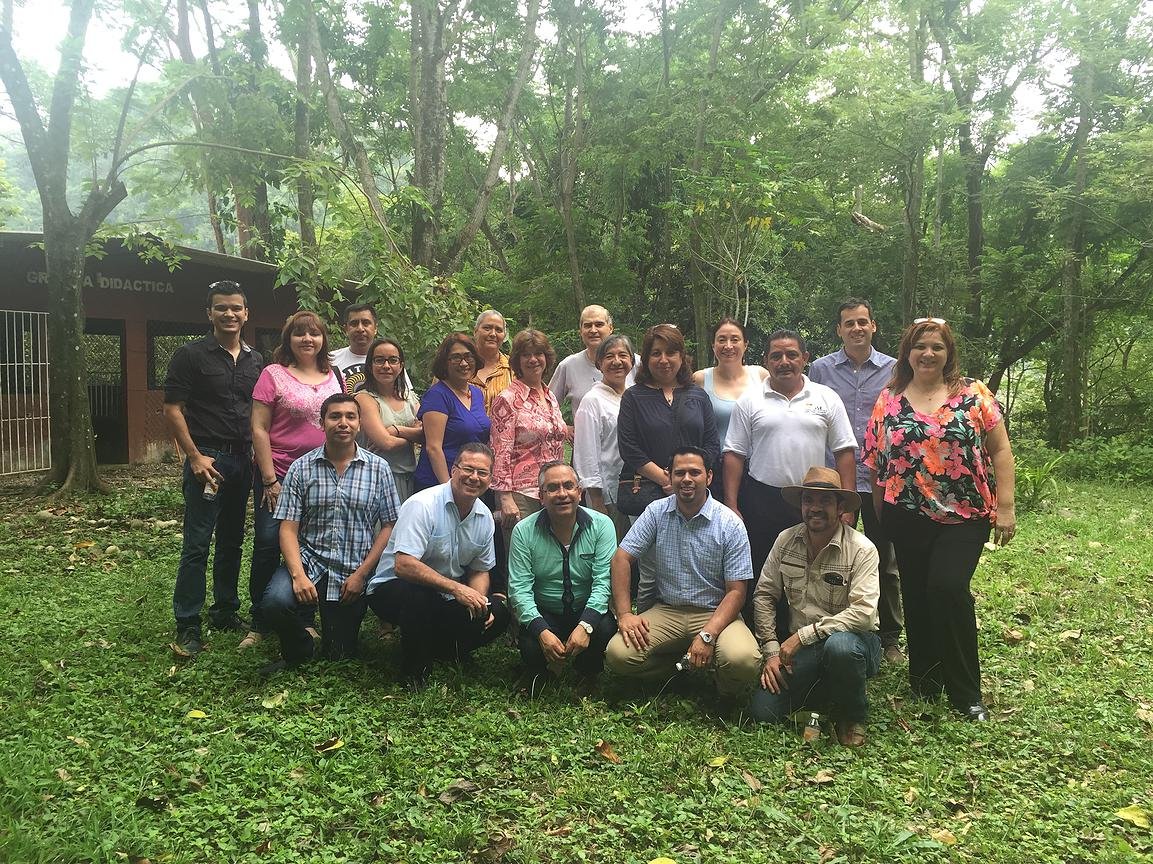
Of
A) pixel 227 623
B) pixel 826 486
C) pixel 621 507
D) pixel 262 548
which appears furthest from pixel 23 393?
pixel 826 486

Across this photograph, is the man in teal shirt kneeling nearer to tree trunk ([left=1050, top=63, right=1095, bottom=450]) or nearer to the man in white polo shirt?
the man in white polo shirt

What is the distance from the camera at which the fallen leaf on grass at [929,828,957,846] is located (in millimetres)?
2805

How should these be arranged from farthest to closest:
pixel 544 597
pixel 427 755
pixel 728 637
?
pixel 544 597
pixel 728 637
pixel 427 755

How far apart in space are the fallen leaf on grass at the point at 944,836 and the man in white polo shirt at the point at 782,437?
61.7 inches

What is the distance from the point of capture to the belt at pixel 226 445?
14.4 ft

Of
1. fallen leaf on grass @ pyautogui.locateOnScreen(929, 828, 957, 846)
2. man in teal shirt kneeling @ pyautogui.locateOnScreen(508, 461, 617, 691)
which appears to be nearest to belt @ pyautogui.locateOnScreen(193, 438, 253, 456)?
man in teal shirt kneeling @ pyautogui.locateOnScreen(508, 461, 617, 691)

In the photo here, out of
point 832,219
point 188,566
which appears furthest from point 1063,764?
point 832,219

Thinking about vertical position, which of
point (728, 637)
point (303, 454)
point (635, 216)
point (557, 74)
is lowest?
point (728, 637)

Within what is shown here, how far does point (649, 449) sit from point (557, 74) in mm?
12732

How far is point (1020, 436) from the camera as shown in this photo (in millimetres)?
17031

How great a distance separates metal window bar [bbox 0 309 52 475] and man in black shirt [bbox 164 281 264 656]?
8.39m

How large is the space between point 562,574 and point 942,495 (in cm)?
181

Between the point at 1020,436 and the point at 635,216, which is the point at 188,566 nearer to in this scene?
the point at 635,216

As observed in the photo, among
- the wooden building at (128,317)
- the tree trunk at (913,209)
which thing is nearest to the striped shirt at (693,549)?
the wooden building at (128,317)
